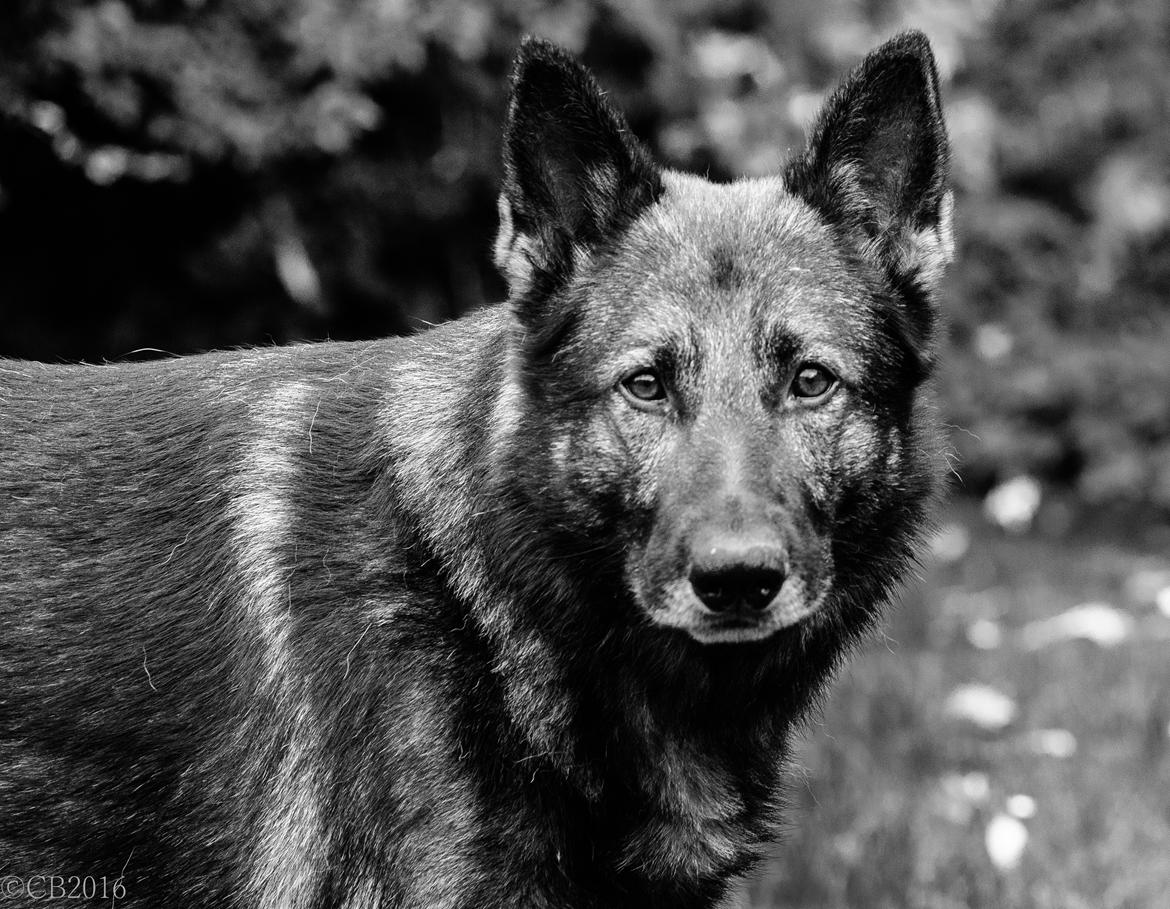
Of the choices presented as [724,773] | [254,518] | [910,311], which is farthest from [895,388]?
[254,518]

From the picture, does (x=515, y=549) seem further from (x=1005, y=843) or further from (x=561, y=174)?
(x=1005, y=843)

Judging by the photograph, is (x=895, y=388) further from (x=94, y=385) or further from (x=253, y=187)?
(x=253, y=187)

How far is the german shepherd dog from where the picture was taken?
2848 millimetres

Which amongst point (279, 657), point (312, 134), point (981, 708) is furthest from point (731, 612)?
point (312, 134)

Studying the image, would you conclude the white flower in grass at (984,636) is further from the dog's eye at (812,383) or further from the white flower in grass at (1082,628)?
the dog's eye at (812,383)

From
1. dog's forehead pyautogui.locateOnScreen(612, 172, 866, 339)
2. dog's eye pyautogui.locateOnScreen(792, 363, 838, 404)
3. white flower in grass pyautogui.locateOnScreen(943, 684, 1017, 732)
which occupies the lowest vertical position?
white flower in grass pyautogui.locateOnScreen(943, 684, 1017, 732)

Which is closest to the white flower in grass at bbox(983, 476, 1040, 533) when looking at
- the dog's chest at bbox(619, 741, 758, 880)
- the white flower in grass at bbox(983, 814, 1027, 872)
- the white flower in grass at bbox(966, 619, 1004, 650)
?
the white flower in grass at bbox(966, 619, 1004, 650)

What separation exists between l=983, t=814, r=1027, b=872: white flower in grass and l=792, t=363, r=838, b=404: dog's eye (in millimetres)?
1842

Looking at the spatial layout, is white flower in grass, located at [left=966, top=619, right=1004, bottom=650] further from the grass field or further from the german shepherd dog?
the german shepherd dog

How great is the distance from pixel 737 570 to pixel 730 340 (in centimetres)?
57

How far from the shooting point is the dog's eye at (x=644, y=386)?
305 centimetres

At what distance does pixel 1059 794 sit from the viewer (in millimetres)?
4742

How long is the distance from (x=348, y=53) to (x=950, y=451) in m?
2.54

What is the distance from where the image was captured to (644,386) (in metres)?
3.06
